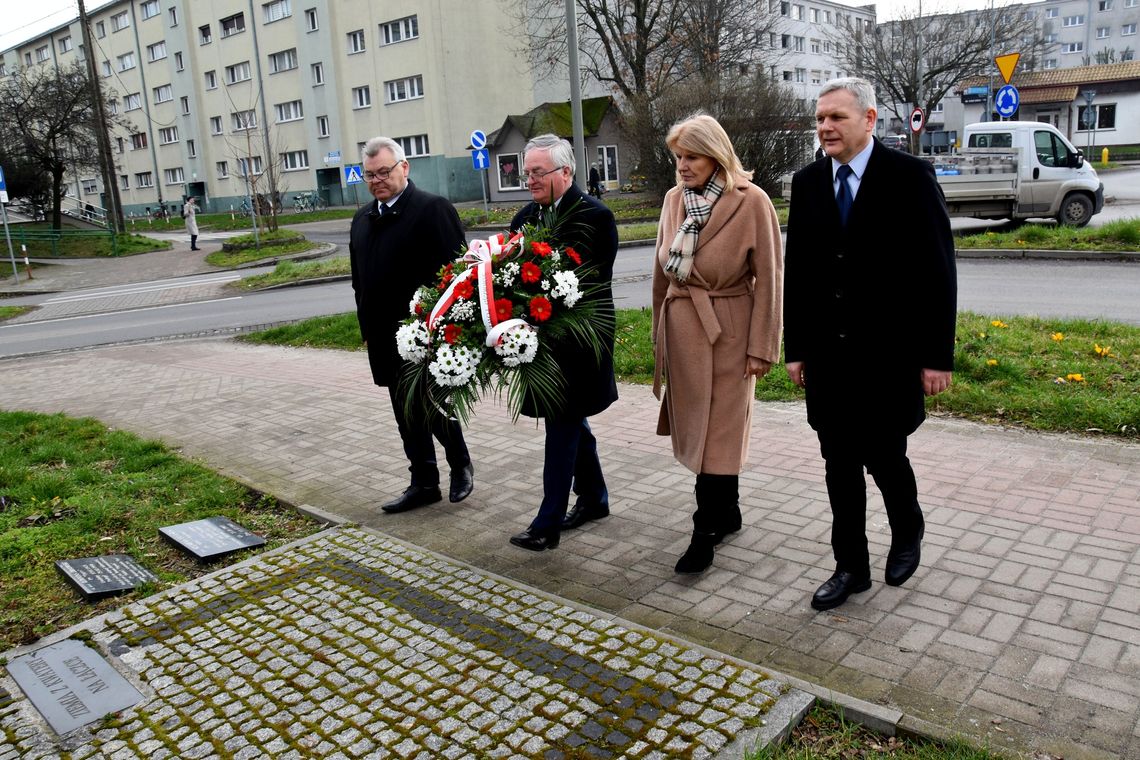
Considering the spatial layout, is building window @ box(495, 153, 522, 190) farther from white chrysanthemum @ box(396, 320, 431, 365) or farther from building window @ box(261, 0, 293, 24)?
white chrysanthemum @ box(396, 320, 431, 365)

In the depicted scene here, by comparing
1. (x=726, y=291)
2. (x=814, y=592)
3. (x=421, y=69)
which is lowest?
(x=814, y=592)

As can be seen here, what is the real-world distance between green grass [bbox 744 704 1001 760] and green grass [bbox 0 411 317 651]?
321cm

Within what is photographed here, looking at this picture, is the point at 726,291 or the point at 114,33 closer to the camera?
the point at 726,291

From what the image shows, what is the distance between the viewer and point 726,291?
13.9ft

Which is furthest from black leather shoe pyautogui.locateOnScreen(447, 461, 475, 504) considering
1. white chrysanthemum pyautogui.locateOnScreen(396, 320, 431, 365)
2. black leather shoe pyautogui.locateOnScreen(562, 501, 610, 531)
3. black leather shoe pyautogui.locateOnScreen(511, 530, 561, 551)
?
white chrysanthemum pyautogui.locateOnScreen(396, 320, 431, 365)

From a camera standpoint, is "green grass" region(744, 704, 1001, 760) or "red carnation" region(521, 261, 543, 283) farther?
"red carnation" region(521, 261, 543, 283)

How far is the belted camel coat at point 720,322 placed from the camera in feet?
13.5

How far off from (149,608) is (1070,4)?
307ft

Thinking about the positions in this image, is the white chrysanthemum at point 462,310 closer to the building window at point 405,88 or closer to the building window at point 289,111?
the building window at point 405,88

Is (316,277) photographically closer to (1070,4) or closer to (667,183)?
(667,183)

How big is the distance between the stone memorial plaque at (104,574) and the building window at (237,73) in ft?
185

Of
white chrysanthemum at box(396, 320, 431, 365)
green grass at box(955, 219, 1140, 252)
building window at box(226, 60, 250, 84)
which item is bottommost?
green grass at box(955, 219, 1140, 252)

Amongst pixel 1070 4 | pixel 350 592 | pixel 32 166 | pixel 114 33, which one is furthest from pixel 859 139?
pixel 1070 4

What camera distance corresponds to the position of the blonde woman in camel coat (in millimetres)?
4117
